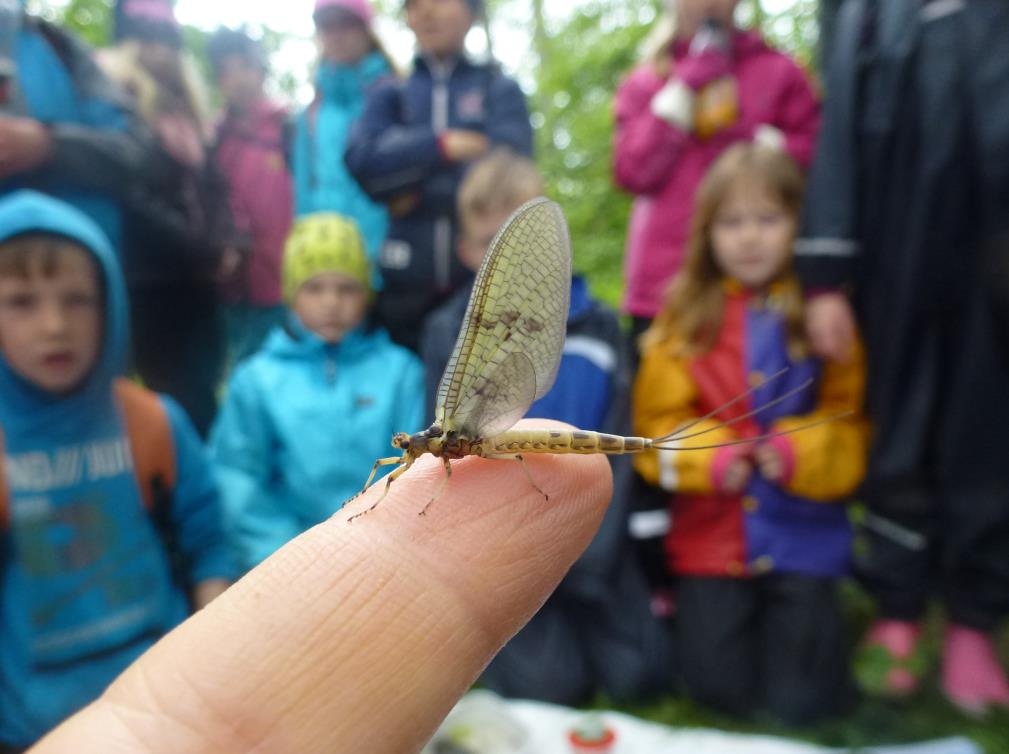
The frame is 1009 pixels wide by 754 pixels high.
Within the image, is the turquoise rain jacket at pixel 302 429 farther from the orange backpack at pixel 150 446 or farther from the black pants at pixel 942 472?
the black pants at pixel 942 472

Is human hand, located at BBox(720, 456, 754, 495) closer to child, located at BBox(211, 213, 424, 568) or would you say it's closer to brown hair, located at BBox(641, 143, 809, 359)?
brown hair, located at BBox(641, 143, 809, 359)

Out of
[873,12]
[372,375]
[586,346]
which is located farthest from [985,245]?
[372,375]

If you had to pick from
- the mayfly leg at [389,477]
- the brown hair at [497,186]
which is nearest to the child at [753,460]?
the brown hair at [497,186]

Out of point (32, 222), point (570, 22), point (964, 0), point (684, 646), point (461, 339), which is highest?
point (570, 22)

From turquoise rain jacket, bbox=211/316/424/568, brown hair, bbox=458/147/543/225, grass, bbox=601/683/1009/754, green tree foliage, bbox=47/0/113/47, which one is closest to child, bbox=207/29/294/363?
turquoise rain jacket, bbox=211/316/424/568

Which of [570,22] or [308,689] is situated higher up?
[570,22]

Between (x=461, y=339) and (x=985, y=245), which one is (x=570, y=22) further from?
(x=461, y=339)

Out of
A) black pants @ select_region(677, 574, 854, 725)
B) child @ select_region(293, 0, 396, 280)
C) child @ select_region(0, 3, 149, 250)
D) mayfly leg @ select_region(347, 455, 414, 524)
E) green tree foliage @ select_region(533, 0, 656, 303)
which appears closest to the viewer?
mayfly leg @ select_region(347, 455, 414, 524)
